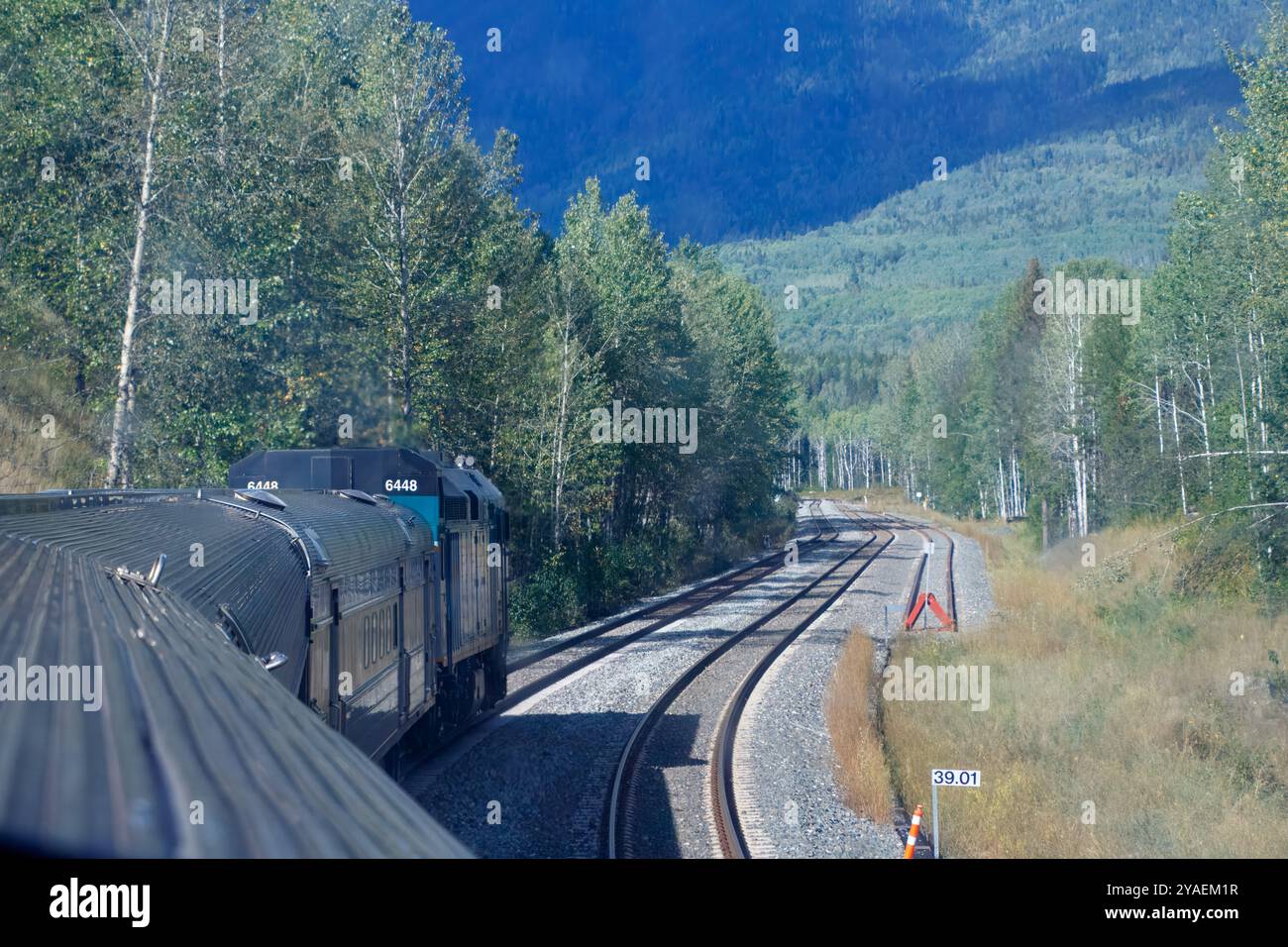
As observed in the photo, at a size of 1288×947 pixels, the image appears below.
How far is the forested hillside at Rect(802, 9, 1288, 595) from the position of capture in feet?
67.7

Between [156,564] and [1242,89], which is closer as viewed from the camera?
[156,564]

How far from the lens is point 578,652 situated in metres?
19.7

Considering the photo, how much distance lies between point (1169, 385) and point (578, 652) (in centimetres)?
3659

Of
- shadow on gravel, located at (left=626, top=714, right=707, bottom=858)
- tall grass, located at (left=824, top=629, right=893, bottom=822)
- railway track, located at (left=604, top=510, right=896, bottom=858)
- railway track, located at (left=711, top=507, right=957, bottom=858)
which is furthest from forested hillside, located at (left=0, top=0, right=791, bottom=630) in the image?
tall grass, located at (left=824, top=629, right=893, bottom=822)

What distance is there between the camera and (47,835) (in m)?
1.69

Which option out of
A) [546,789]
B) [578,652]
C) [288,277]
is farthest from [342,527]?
[288,277]

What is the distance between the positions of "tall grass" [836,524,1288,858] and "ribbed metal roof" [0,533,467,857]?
7737 mm

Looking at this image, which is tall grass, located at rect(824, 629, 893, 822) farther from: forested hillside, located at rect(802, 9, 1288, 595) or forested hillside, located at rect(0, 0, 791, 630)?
forested hillside, located at rect(0, 0, 791, 630)

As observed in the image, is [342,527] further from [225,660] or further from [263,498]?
[225,660]

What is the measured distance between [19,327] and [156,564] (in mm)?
14712

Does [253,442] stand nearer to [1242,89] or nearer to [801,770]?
[801,770]

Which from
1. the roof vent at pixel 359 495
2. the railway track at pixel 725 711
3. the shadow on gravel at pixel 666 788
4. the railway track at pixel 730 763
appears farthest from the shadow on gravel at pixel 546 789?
the roof vent at pixel 359 495

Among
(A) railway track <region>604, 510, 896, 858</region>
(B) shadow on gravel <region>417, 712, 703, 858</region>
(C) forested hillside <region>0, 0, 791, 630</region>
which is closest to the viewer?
(B) shadow on gravel <region>417, 712, 703, 858</region>
